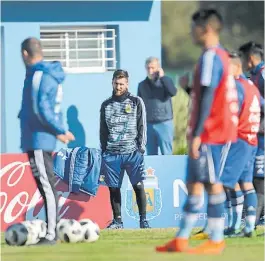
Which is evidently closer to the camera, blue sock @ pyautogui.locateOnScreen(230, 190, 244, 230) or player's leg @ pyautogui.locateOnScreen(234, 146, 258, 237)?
player's leg @ pyautogui.locateOnScreen(234, 146, 258, 237)

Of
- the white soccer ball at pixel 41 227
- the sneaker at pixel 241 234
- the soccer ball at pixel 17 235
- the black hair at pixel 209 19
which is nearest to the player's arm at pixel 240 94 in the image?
the sneaker at pixel 241 234

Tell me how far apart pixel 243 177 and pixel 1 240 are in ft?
8.65

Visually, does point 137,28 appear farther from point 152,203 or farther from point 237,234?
point 237,234

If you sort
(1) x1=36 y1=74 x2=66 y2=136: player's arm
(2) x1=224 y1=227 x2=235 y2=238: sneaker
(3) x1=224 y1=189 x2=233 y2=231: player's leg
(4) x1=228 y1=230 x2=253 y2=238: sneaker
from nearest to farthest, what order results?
1. (1) x1=36 y1=74 x2=66 y2=136: player's arm
2. (4) x1=228 y1=230 x2=253 y2=238: sneaker
3. (2) x1=224 y1=227 x2=235 y2=238: sneaker
4. (3) x1=224 y1=189 x2=233 y2=231: player's leg

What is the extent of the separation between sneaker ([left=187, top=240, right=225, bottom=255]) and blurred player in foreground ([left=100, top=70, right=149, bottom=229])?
13.8 feet

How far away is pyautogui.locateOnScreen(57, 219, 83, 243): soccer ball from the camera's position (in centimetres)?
1251

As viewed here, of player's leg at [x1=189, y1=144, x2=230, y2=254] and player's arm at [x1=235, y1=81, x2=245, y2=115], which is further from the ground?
player's arm at [x1=235, y1=81, x2=245, y2=115]

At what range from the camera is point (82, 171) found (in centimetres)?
1573

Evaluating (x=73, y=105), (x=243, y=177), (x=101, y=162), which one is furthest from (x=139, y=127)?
(x=73, y=105)

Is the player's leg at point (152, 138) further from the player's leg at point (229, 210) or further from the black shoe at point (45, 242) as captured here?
the black shoe at point (45, 242)

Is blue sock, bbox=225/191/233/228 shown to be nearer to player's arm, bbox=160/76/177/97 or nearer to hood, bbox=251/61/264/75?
hood, bbox=251/61/264/75

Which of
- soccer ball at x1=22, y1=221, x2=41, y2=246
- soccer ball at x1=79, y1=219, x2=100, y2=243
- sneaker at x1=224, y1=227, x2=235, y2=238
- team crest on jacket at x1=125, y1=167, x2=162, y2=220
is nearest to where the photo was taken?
soccer ball at x1=22, y1=221, x2=41, y2=246

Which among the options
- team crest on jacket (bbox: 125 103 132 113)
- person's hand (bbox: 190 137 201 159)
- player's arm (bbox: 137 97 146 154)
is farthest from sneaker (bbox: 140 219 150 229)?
person's hand (bbox: 190 137 201 159)

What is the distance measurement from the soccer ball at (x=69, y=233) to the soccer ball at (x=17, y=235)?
1.17ft
